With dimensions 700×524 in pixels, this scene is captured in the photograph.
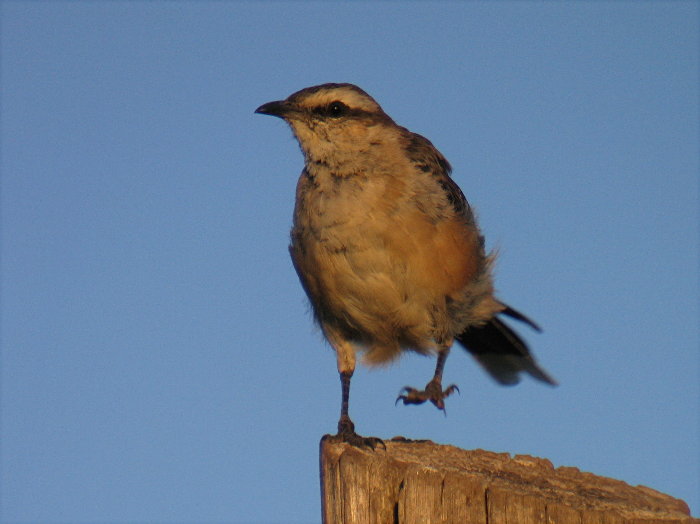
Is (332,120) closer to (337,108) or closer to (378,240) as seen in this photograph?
(337,108)

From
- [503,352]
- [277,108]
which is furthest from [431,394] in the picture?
[277,108]

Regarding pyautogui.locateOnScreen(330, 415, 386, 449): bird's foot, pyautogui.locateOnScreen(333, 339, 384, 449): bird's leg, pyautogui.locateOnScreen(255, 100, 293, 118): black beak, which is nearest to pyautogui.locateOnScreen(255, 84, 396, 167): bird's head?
pyautogui.locateOnScreen(255, 100, 293, 118): black beak

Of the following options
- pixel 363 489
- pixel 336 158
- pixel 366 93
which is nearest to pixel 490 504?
pixel 363 489

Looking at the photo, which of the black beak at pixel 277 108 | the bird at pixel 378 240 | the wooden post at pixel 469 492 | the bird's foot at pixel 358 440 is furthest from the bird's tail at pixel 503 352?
the wooden post at pixel 469 492

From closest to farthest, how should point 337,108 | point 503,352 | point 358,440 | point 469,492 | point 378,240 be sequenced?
point 469,492 → point 358,440 → point 378,240 → point 337,108 → point 503,352

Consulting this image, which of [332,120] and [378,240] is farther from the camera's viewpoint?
[332,120]

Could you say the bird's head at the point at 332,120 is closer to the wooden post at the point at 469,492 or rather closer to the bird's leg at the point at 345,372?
the bird's leg at the point at 345,372

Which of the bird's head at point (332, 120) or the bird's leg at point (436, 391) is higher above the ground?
the bird's head at point (332, 120)
